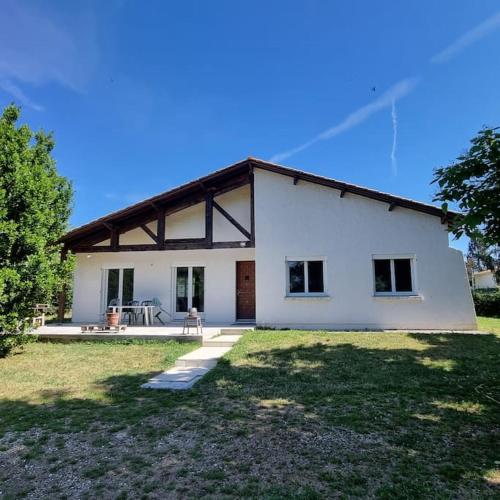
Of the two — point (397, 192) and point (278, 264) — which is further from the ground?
point (397, 192)

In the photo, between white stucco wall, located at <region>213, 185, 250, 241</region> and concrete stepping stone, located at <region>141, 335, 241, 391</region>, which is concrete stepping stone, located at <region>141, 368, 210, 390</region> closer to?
concrete stepping stone, located at <region>141, 335, 241, 391</region>

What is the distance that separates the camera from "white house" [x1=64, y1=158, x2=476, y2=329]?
12.0 metres

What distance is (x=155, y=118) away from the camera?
16531mm

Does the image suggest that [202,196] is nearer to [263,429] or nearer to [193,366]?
[193,366]

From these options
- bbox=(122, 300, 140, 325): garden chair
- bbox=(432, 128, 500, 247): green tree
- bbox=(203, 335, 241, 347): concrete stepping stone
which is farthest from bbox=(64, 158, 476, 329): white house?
bbox=(432, 128, 500, 247): green tree

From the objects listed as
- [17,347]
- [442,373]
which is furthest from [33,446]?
[17,347]

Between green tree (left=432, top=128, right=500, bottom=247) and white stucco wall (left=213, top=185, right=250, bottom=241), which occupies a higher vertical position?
white stucco wall (left=213, top=185, right=250, bottom=241)

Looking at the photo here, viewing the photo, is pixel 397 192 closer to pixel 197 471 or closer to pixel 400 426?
pixel 400 426

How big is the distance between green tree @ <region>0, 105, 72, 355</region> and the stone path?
426 cm

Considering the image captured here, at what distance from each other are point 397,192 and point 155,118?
450 inches

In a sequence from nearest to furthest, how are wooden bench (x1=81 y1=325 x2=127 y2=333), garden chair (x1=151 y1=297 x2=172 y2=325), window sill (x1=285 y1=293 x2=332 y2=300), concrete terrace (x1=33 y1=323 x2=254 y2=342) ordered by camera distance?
concrete terrace (x1=33 y1=323 x2=254 y2=342) < wooden bench (x1=81 y1=325 x2=127 y2=333) < window sill (x1=285 y1=293 x2=332 y2=300) < garden chair (x1=151 y1=297 x2=172 y2=325)

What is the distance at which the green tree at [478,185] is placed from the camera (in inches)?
156

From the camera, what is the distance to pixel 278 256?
13.1m

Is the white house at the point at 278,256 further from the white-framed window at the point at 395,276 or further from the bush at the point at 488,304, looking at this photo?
the bush at the point at 488,304
